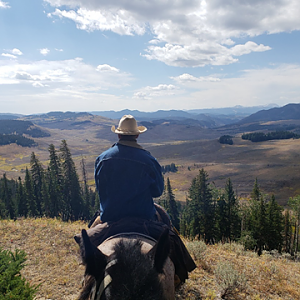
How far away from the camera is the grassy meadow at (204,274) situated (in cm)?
561

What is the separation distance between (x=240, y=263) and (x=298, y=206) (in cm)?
3706

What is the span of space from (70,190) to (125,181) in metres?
42.5

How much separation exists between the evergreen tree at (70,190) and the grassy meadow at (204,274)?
33.0m

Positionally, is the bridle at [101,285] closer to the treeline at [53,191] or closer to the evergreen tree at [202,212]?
the evergreen tree at [202,212]

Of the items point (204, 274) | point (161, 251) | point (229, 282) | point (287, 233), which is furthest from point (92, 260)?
point (287, 233)

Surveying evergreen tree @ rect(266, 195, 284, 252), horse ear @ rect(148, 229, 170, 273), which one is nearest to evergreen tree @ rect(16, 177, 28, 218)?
evergreen tree @ rect(266, 195, 284, 252)

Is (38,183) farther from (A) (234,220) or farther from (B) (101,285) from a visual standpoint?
(B) (101,285)

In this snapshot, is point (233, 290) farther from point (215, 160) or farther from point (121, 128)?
point (215, 160)

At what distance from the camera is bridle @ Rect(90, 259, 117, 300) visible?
2529 millimetres

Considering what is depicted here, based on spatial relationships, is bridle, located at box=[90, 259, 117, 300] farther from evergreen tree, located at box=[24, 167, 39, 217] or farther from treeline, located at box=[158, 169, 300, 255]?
evergreen tree, located at box=[24, 167, 39, 217]

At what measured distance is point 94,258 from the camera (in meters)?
2.71

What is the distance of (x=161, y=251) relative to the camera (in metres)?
2.79

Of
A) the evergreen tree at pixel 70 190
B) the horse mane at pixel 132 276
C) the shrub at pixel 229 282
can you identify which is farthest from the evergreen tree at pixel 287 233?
the horse mane at pixel 132 276

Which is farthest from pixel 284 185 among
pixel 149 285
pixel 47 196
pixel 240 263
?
pixel 149 285
